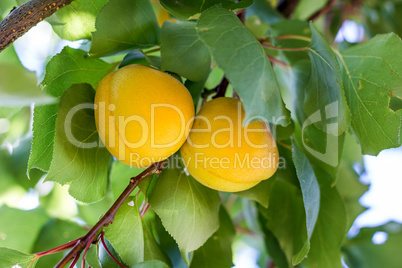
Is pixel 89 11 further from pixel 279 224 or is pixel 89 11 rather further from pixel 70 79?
pixel 279 224

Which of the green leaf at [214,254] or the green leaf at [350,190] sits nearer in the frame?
the green leaf at [214,254]

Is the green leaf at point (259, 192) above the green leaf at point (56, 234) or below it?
above

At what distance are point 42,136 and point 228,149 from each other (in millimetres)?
297

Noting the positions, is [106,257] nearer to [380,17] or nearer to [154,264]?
[154,264]

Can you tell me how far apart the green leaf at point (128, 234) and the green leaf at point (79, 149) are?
0.07m

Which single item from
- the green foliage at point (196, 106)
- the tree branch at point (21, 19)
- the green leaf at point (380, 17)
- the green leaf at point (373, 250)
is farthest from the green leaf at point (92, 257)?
the green leaf at point (380, 17)

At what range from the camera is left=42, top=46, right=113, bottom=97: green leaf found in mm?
650

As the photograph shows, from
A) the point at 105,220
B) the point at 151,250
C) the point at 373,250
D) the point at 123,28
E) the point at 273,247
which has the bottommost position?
the point at 373,250

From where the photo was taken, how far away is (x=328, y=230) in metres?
0.85

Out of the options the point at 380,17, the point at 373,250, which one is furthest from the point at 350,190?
the point at 380,17

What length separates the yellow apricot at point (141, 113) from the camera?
566mm

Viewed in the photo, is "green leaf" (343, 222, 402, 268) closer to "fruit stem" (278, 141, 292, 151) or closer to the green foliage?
the green foliage

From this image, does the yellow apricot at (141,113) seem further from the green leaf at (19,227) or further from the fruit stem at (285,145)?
the green leaf at (19,227)

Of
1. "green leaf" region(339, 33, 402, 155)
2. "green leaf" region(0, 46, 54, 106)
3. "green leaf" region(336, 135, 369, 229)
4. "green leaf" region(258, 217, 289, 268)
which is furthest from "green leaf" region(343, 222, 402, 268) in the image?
"green leaf" region(0, 46, 54, 106)
